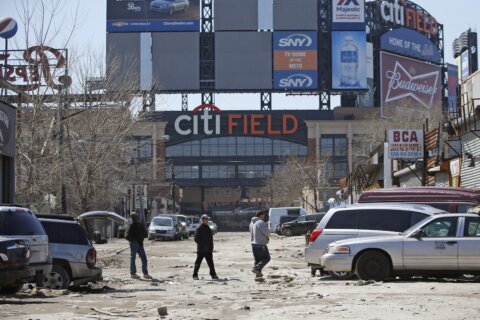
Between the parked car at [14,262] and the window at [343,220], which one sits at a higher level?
the window at [343,220]

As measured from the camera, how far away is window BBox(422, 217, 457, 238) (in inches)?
667

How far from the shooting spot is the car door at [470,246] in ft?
54.2

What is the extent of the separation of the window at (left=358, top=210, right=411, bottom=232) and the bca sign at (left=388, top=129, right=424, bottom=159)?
21.3 metres

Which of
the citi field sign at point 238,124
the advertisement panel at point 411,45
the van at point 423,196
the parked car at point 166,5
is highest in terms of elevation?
the parked car at point 166,5

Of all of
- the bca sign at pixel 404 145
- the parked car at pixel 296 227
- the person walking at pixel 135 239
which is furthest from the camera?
the parked car at pixel 296 227

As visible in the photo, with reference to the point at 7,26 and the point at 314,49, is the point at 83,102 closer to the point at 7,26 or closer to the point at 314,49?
the point at 7,26

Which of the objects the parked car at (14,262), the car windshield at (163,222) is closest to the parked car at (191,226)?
the car windshield at (163,222)

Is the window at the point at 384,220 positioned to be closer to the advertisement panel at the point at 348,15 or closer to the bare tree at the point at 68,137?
the bare tree at the point at 68,137

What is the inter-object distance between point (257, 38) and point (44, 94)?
2441 inches

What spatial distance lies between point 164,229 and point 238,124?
2039 inches

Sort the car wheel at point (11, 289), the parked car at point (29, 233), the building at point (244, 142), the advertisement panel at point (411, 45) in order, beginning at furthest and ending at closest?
1. the building at point (244, 142)
2. the advertisement panel at point (411, 45)
3. the car wheel at point (11, 289)
4. the parked car at point (29, 233)

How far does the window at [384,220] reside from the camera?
18.4 metres

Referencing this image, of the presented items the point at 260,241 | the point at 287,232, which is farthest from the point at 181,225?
the point at 260,241

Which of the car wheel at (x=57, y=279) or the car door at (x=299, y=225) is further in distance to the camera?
the car door at (x=299, y=225)
